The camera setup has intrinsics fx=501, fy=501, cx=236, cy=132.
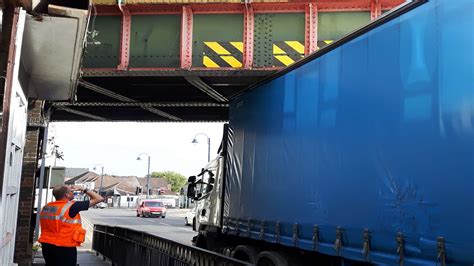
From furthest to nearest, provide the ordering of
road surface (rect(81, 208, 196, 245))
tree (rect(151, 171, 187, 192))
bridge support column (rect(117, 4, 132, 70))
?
1. tree (rect(151, 171, 187, 192))
2. road surface (rect(81, 208, 196, 245))
3. bridge support column (rect(117, 4, 132, 70))

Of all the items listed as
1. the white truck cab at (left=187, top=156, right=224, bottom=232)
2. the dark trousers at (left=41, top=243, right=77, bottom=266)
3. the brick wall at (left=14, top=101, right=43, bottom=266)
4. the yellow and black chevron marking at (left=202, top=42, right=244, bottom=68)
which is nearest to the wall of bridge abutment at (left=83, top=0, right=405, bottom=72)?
the yellow and black chevron marking at (left=202, top=42, right=244, bottom=68)

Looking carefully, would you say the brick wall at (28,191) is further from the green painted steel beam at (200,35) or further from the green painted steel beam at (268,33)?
the green painted steel beam at (268,33)

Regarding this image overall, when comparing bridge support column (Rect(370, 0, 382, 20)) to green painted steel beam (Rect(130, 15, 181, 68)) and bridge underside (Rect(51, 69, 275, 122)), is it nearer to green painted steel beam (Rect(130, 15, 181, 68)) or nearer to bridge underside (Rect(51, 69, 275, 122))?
bridge underside (Rect(51, 69, 275, 122))

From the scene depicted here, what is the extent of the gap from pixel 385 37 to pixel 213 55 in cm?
459

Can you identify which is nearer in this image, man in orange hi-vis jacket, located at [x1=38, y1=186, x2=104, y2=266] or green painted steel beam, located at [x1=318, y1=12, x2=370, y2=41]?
man in orange hi-vis jacket, located at [x1=38, y1=186, x2=104, y2=266]

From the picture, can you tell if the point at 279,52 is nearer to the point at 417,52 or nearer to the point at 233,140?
the point at 233,140

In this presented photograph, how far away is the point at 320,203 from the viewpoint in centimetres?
580

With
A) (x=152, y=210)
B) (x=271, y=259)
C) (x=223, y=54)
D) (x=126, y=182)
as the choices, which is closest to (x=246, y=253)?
(x=271, y=259)

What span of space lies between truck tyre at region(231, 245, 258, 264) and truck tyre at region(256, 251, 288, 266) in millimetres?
275

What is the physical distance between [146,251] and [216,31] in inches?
160

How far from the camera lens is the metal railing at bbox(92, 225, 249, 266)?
5430mm

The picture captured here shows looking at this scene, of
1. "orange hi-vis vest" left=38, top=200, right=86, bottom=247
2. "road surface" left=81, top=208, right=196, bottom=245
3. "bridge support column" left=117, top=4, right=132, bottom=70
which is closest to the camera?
"orange hi-vis vest" left=38, top=200, right=86, bottom=247

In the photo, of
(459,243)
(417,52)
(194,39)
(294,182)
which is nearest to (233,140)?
(194,39)

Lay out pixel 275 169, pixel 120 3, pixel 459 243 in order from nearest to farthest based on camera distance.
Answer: pixel 459 243 < pixel 275 169 < pixel 120 3
